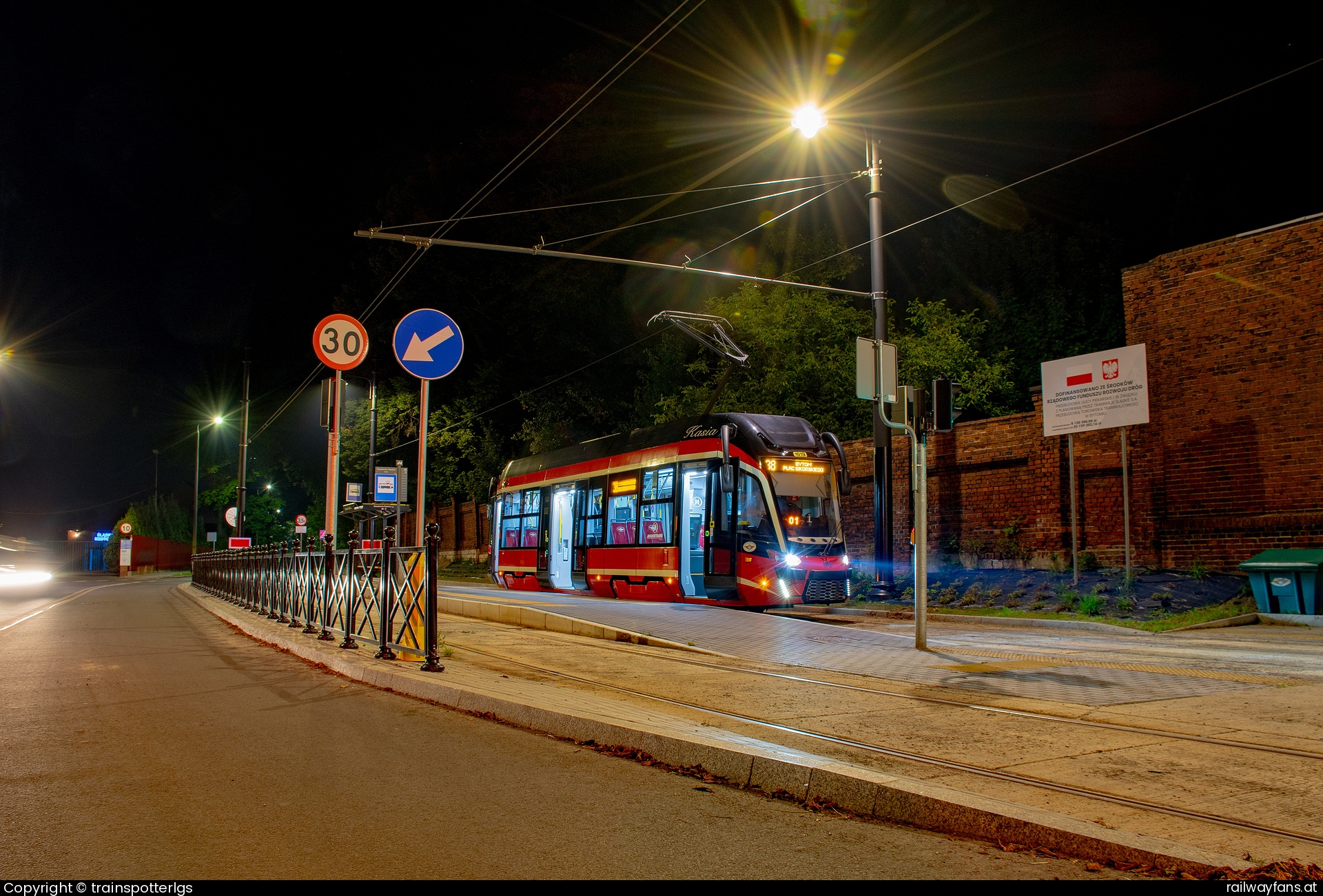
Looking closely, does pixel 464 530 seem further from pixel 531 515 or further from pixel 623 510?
pixel 623 510

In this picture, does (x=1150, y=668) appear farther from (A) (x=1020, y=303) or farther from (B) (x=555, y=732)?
(A) (x=1020, y=303)

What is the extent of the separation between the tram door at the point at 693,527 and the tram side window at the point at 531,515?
6727mm

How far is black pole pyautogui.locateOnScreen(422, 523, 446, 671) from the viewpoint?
27.9 feet

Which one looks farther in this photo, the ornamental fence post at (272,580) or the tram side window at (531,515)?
the tram side window at (531,515)

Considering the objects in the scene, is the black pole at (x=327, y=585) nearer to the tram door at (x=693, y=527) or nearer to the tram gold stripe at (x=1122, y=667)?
the tram door at (x=693, y=527)

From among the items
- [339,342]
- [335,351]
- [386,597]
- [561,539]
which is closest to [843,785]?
[386,597]

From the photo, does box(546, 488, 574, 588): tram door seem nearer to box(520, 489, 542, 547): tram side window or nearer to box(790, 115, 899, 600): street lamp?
box(520, 489, 542, 547): tram side window

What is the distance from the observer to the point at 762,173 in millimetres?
35969

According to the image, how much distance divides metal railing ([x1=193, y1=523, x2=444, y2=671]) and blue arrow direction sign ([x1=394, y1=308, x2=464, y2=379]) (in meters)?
1.78

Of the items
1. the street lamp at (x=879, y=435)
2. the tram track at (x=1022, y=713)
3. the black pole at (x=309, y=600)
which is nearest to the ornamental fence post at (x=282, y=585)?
the black pole at (x=309, y=600)

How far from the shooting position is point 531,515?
23359 millimetres

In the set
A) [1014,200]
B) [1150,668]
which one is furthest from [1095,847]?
[1014,200]

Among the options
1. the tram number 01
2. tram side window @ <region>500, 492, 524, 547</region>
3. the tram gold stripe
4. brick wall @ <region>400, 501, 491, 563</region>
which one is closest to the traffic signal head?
the tram gold stripe

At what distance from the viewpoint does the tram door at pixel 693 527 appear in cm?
1647
